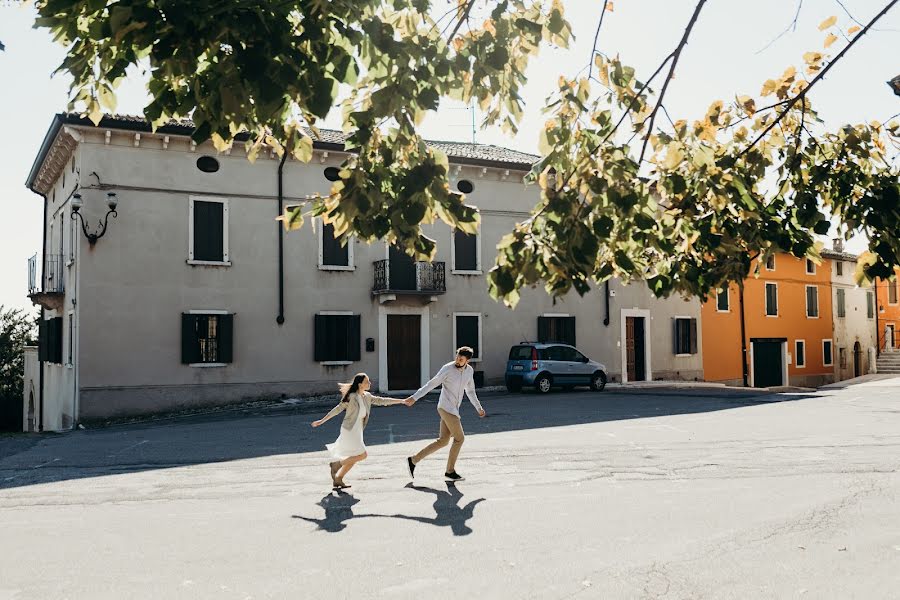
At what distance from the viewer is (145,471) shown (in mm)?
10969

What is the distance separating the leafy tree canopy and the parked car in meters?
19.1

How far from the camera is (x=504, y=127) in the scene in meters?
5.05

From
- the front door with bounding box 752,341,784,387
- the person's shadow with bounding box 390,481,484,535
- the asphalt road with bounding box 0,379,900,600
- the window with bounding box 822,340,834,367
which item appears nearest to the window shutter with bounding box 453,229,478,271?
the asphalt road with bounding box 0,379,900,600

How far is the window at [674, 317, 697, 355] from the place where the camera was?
3136 centimetres

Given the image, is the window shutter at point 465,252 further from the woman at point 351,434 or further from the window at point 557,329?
the woman at point 351,434

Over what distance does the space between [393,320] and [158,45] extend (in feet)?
70.9

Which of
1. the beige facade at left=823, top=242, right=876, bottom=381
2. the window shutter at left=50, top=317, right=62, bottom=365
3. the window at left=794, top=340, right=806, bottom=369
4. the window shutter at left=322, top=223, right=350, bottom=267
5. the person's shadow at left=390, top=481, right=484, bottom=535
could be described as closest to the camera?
the person's shadow at left=390, top=481, right=484, bottom=535

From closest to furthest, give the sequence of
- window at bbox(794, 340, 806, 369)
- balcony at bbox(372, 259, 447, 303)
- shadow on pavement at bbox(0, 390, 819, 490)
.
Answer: shadow on pavement at bbox(0, 390, 819, 490), balcony at bbox(372, 259, 447, 303), window at bbox(794, 340, 806, 369)

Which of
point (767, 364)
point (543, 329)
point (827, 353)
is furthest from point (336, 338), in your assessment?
point (827, 353)

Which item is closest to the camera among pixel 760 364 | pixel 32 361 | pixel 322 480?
pixel 322 480

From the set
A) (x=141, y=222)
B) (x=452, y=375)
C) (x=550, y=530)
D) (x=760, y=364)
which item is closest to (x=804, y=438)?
(x=452, y=375)

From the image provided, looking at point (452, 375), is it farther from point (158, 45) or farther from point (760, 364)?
point (760, 364)

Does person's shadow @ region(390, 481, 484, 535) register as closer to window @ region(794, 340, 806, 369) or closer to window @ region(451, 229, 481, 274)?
window @ region(451, 229, 481, 274)

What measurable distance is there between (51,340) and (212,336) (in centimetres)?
600
